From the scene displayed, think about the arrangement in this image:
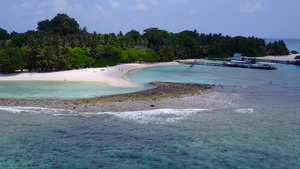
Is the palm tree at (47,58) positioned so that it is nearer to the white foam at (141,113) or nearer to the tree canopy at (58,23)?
the white foam at (141,113)

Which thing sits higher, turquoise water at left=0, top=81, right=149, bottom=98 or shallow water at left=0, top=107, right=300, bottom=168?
turquoise water at left=0, top=81, right=149, bottom=98

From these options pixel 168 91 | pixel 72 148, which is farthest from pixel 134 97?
pixel 72 148

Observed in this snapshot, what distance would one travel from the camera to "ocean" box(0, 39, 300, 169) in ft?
72.5

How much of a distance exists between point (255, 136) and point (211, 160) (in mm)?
7811

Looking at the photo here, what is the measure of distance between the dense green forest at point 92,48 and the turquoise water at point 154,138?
3269cm

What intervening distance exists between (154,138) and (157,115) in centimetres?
747

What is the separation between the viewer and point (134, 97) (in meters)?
43.5

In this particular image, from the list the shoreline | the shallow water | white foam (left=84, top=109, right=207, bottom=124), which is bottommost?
the shallow water

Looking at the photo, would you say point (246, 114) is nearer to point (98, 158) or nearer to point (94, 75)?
point (98, 158)

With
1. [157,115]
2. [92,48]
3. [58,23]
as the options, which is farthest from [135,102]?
[58,23]

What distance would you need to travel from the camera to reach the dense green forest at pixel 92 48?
219 feet

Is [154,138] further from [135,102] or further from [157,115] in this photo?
[135,102]

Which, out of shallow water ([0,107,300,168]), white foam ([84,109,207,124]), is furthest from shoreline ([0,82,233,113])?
shallow water ([0,107,300,168])

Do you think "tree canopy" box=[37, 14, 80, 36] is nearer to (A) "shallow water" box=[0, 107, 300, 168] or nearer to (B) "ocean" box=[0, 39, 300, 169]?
(B) "ocean" box=[0, 39, 300, 169]
